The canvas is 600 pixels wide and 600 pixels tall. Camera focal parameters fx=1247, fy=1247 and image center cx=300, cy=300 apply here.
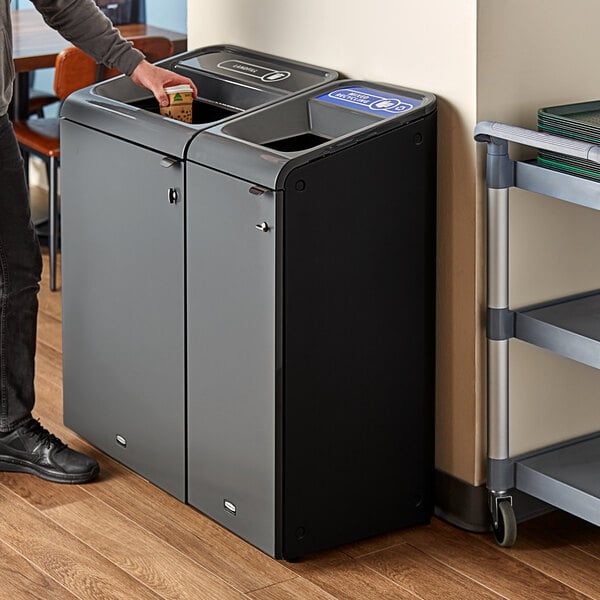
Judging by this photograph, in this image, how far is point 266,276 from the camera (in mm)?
2369

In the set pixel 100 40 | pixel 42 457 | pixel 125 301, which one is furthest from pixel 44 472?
pixel 100 40

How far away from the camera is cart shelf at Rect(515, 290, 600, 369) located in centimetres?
235

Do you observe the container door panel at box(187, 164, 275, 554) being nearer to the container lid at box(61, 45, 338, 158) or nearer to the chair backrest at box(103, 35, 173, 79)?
the container lid at box(61, 45, 338, 158)

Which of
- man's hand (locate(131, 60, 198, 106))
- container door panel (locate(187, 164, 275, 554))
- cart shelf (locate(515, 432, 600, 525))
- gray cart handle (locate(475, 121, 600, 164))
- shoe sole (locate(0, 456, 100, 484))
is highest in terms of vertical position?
man's hand (locate(131, 60, 198, 106))

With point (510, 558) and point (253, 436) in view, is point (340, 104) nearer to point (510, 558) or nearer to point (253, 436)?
point (253, 436)

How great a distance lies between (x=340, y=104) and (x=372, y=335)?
48cm

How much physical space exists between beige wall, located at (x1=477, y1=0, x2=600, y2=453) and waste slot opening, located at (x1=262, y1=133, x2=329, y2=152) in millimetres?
385

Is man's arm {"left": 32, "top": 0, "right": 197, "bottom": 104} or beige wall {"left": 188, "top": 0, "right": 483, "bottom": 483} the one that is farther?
man's arm {"left": 32, "top": 0, "right": 197, "bottom": 104}

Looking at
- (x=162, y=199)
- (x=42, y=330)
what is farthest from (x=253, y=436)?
(x=42, y=330)

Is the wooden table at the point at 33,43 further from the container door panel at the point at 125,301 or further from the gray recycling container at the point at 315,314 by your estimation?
the gray recycling container at the point at 315,314

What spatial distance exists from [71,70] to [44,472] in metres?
1.61

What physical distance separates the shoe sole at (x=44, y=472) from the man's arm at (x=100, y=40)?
2.93 feet

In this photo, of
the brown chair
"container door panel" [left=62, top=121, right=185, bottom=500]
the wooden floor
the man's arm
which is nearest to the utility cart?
the wooden floor

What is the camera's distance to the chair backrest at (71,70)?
4.01m
